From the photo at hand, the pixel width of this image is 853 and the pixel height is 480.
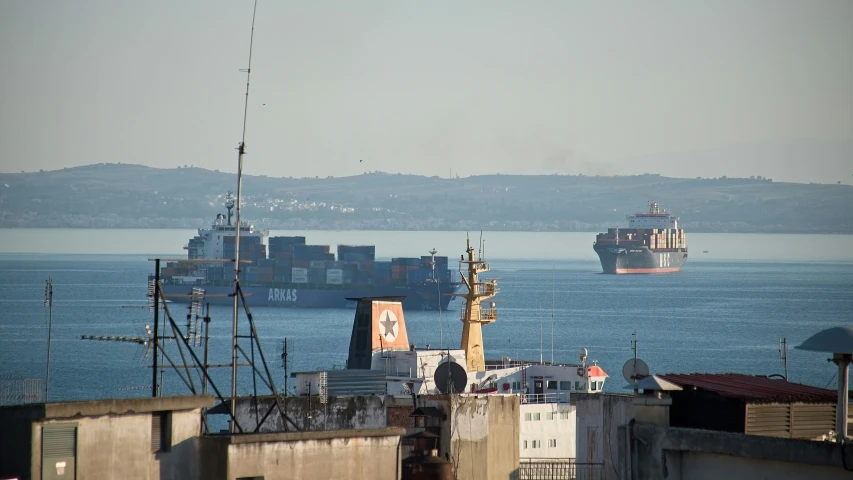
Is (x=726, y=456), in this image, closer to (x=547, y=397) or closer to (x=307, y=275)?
(x=547, y=397)

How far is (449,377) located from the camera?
54.2ft

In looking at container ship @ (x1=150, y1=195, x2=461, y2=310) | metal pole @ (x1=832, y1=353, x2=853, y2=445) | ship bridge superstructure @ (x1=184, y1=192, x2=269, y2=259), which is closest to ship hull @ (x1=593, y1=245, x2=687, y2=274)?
container ship @ (x1=150, y1=195, x2=461, y2=310)

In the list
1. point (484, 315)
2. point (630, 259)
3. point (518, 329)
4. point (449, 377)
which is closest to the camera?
point (449, 377)

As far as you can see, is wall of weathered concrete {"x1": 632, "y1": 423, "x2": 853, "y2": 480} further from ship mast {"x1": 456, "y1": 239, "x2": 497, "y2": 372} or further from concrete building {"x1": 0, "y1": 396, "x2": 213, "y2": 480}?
ship mast {"x1": 456, "y1": 239, "x2": 497, "y2": 372}

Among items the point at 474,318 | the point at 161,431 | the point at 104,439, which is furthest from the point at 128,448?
the point at 474,318

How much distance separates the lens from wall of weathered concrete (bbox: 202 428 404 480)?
8992 mm

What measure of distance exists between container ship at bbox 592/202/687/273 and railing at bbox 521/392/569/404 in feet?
511

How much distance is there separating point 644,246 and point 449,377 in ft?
548

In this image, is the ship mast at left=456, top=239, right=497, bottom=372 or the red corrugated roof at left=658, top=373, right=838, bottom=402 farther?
the ship mast at left=456, top=239, right=497, bottom=372

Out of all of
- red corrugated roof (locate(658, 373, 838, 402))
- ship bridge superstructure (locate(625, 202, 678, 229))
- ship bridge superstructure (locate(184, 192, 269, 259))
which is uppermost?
ship bridge superstructure (locate(625, 202, 678, 229))

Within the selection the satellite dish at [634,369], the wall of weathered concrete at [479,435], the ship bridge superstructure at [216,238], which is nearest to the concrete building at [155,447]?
the wall of weathered concrete at [479,435]

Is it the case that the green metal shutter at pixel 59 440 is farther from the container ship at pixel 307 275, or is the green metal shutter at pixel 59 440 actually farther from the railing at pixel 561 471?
the container ship at pixel 307 275

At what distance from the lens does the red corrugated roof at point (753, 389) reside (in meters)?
10.0

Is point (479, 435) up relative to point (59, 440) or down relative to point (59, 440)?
down
